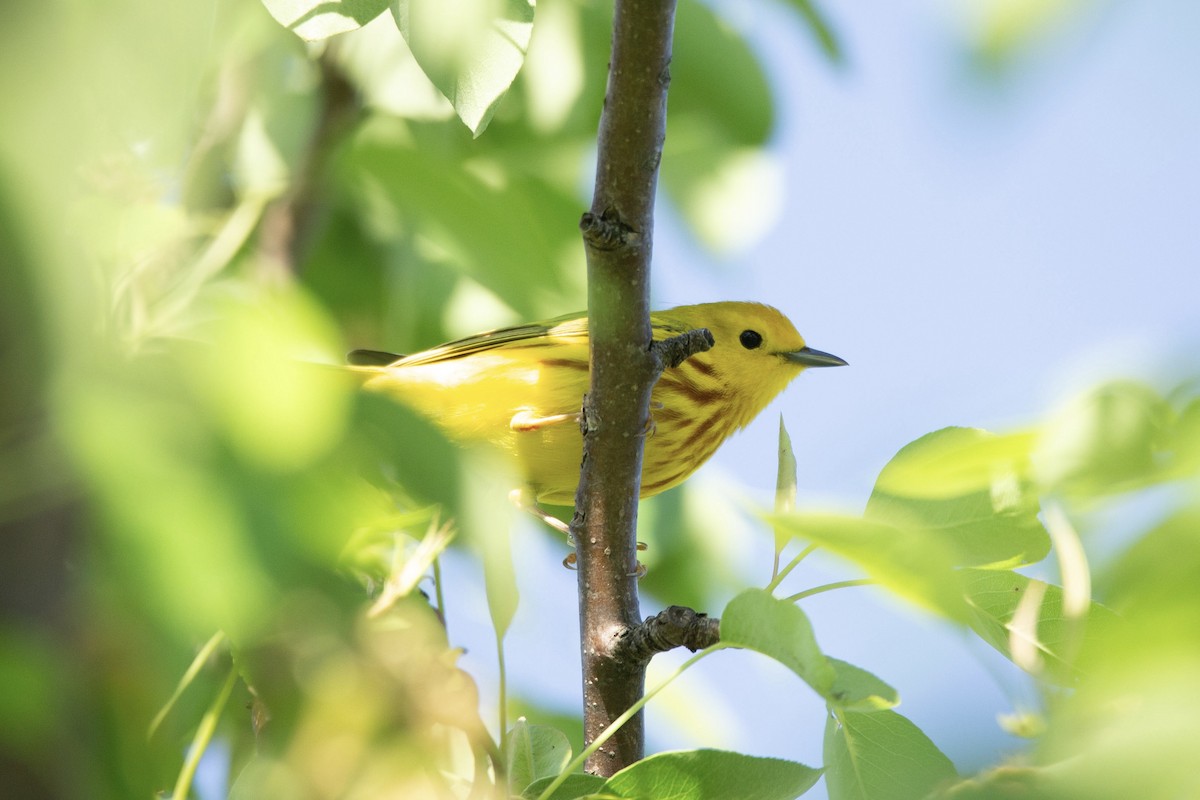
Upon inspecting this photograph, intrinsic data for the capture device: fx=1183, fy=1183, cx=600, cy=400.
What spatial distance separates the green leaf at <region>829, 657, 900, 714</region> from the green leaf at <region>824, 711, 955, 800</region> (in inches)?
11.5

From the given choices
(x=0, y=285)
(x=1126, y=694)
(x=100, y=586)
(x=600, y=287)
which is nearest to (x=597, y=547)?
(x=600, y=287)

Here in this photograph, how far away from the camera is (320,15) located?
1100mm

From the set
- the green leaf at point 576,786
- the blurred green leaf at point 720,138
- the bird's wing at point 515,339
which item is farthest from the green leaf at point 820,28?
the bird's wing at point 515,339

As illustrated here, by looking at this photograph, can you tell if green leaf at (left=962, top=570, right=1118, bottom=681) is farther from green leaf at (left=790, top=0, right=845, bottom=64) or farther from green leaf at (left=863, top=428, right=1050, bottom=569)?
green leaf at (left=790, top=0, right=845, bottom=64)

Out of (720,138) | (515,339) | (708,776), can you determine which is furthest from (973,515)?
(515,339)

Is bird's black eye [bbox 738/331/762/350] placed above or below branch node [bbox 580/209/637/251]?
above

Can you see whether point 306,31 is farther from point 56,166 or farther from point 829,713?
point 829,713

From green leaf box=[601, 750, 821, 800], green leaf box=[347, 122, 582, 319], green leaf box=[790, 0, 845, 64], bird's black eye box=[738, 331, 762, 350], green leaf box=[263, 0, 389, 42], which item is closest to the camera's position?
green leaf box=[263, 0, 389, 42]

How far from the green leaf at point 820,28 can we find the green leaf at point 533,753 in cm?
113

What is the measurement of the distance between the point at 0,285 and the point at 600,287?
0.75 meters

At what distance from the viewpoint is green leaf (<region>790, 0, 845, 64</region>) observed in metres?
1.90

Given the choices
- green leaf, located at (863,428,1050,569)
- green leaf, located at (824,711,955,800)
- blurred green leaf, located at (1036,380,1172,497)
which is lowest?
green leaf, located at (824,711,955,800)

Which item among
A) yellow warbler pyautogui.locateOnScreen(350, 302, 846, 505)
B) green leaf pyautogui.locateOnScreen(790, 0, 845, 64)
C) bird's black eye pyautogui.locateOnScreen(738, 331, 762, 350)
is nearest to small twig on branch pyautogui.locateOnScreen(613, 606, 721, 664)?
green leaf pyautogui.locateOnScreen(790, 0, 845, 64)

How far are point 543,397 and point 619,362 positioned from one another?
145 centimetres
